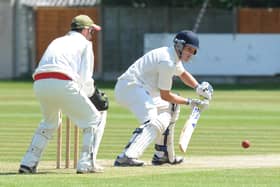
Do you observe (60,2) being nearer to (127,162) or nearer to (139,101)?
(139,101)

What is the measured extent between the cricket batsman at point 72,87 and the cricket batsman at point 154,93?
885 mm

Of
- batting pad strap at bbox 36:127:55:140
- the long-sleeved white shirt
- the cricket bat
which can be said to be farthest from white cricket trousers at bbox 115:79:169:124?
batting pad strap at bbox 36:127:55:140

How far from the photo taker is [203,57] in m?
42.9

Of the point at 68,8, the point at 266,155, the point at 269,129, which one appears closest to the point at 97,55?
the point at 68,8

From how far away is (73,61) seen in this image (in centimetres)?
1298

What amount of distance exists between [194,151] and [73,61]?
14.5 feet

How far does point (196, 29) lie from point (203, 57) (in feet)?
8.21

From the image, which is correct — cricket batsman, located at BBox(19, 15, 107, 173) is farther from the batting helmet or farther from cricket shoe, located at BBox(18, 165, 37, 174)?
the batting helmet

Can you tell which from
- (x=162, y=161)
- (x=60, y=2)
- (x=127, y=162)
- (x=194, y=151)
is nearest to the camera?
(x=127, y=162)

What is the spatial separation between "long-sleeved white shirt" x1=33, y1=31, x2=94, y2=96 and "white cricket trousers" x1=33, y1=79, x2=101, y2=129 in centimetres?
12

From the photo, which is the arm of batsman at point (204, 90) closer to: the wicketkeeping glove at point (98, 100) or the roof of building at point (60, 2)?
the wicketkeeping glove at point (98, 100)

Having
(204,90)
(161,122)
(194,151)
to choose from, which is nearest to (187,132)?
(161,122)

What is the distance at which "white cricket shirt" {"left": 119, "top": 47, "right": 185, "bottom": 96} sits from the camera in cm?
1412

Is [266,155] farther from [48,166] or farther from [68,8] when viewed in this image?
[68,8]
